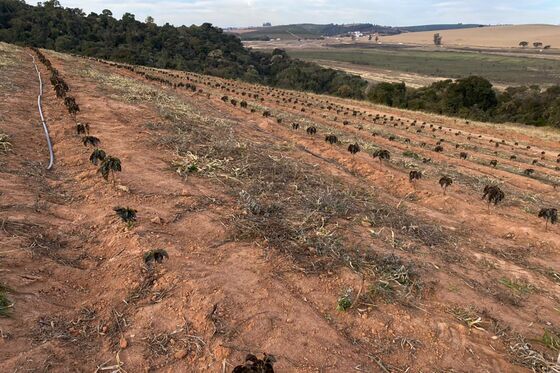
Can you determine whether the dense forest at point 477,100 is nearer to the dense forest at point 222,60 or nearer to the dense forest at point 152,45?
the dense forest at point 222,60

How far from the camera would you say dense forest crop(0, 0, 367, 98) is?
66.6m

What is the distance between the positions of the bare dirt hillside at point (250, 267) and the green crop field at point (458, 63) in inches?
3803

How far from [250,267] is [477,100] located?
179 feet

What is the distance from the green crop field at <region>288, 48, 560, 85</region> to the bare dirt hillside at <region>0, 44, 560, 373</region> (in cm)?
9661

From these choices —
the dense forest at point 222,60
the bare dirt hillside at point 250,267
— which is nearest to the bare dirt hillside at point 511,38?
the dense forest at point 222,60

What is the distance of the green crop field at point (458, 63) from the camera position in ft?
332

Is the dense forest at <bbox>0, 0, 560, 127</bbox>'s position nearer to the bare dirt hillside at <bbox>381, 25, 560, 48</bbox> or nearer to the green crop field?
the green crop field

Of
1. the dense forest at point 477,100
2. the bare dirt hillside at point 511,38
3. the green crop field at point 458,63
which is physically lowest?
the dense forest at point 477,100

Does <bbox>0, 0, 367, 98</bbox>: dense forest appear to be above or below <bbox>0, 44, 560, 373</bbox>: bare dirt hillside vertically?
above

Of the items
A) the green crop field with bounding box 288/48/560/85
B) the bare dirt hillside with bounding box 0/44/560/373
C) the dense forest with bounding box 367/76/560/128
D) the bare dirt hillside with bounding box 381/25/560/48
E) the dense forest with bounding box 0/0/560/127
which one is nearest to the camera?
the bare dirt hillside with bounding box 0/44/560/373

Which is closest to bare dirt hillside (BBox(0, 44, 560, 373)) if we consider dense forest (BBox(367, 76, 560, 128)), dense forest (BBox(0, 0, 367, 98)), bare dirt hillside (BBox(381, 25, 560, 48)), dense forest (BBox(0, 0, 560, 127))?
dense forest (BBox(367, 76, 560, 128))

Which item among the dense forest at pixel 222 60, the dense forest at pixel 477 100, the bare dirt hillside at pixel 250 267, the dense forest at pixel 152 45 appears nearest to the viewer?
the bare dirt hillside at pixel 250 267

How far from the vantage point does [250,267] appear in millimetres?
6180

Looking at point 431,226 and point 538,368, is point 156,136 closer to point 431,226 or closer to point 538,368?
point 431,226
